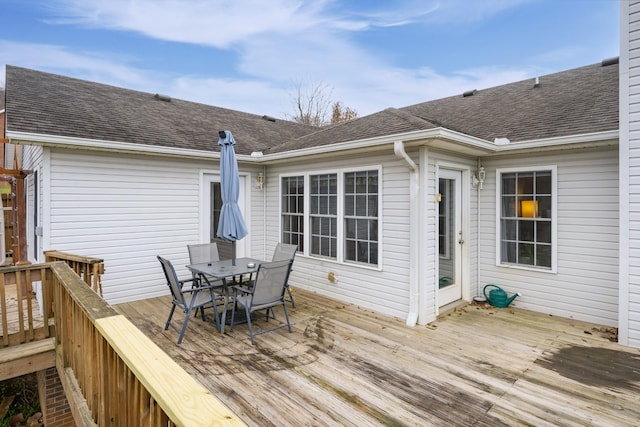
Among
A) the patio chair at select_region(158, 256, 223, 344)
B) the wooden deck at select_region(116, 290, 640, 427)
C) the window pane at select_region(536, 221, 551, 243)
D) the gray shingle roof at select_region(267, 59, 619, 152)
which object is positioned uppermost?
the gray shingle roof at select_region(267, 59, 619, 152)

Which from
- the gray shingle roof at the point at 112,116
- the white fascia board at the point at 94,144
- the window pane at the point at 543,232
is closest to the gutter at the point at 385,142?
the white fascia board at the point at 94,144

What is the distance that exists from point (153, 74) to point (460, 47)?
16.5 metres

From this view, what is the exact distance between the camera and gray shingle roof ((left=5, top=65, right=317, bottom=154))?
5.35 metres

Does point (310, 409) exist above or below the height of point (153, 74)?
below

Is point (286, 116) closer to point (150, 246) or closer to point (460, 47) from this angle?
point (460, 47)

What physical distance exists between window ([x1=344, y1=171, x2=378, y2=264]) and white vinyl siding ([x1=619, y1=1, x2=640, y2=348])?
123 inches

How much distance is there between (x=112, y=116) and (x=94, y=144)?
1577mm

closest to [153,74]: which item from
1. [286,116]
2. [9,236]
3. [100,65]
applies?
[100,65]

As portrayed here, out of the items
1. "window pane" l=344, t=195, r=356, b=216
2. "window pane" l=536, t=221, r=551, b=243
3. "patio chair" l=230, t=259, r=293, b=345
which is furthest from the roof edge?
"patio chair" l=230, t=259, r=293, b=345

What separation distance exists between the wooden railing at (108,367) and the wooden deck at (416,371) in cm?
106

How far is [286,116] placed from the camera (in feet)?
71.0

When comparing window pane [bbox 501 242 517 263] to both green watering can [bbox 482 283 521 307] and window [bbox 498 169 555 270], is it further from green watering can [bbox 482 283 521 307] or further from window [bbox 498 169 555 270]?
green watering can [bbox 482 283 521 307]

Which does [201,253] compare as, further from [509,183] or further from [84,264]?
[509,183]

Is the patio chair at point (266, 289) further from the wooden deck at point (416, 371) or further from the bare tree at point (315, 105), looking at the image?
the bare tree at point (315, 105)
